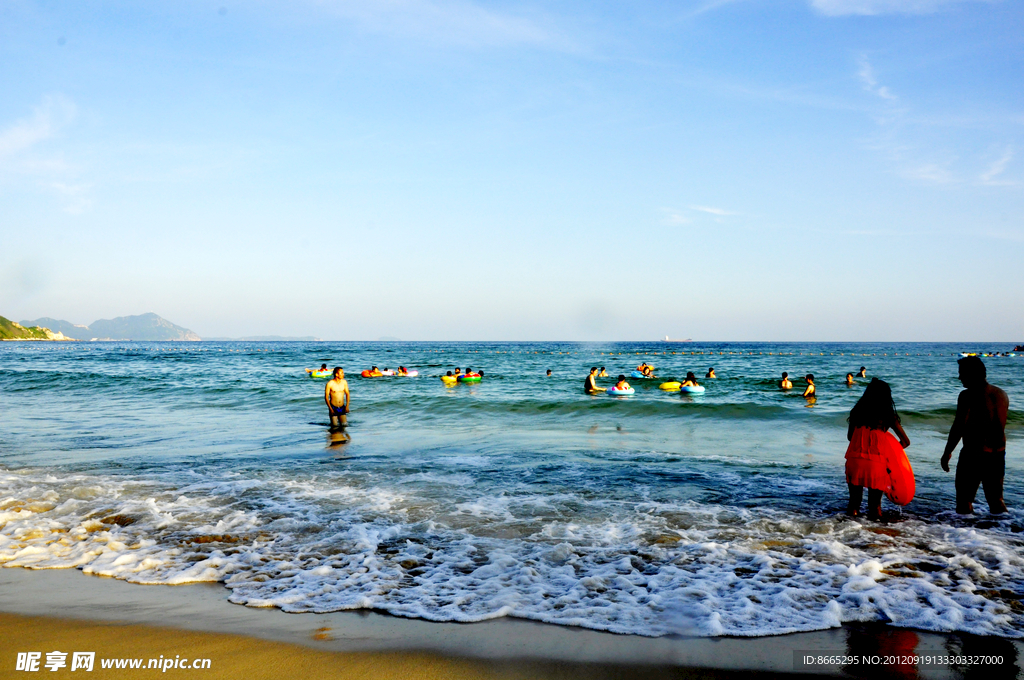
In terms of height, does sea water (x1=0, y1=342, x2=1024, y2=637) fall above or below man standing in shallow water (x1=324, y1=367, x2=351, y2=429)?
below

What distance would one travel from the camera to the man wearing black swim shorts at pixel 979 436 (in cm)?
719

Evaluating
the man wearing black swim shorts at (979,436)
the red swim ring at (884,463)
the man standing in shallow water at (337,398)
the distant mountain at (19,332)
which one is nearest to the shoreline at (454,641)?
the red swim ring at (884,463)

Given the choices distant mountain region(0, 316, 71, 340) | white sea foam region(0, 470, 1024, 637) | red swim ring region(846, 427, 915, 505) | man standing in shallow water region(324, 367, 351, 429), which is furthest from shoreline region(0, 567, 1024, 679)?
distant mountain region(0, 316, 71, 340)

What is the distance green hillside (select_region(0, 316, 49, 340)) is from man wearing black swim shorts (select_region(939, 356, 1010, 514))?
204 meters

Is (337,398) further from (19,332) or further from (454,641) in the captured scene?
(19,332)

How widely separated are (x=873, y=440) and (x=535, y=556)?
4222 millimetres

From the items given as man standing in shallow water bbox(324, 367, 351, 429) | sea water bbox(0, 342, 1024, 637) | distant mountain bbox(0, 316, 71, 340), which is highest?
distant mountain bbox(0, 316, 71, 340)

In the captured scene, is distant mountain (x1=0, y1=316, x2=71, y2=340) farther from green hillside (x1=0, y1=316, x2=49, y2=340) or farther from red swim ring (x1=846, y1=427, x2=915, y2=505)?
red swim ring (x1=846, y1=427, x2=915, y2=505)

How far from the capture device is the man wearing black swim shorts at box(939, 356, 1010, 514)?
23.6ft

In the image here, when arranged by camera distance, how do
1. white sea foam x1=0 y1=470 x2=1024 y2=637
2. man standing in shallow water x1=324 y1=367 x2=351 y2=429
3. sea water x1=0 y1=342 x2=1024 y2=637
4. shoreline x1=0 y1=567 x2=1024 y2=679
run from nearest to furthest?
shoreline x1=0 y1=567 x2=1024 y2=679, white sea foam x1=0 y1=470 x2=1024 y2=637, sea water x1=0 y1=342 x2=1024 y2=637, man standing in shallow water x1=324 y1=367 x2=351 y2=429

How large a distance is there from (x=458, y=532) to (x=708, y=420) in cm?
1320

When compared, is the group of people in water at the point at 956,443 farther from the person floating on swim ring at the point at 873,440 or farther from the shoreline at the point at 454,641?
the shoreline at the point at 454,641

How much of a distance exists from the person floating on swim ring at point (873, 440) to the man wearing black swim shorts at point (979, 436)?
83cm

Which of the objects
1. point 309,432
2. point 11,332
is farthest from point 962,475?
point 11,332
